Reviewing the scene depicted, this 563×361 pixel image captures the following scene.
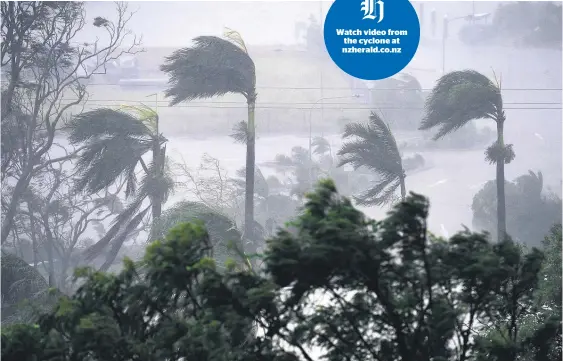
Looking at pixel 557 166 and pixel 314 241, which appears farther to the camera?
pixel 557 166

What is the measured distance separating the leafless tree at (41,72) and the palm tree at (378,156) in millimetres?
3560

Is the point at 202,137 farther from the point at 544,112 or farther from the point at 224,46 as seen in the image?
the point at 544,112

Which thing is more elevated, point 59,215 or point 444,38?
point 444,38

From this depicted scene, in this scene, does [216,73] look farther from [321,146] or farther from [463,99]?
[463,99]

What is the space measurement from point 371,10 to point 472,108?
517 centimetres

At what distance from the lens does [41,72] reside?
12.3 metres

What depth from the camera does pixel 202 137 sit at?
Result: 13.1 m

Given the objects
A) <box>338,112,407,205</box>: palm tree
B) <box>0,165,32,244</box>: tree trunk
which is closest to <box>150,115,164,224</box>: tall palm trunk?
<box>0,165,32,244</box>: tree trunk

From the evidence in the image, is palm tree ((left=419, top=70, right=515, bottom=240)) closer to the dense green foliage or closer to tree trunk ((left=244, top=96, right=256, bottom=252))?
tree trunk ((left=244, top=96, right=256, bottom=252))

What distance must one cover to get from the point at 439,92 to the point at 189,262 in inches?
330

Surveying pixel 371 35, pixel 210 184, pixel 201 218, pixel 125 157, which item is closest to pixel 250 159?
pixel 210 184

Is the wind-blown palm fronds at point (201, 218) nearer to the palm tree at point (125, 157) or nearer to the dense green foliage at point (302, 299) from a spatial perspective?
the palm tree at point (125, 157)

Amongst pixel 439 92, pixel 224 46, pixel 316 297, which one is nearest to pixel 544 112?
pixel 439 92

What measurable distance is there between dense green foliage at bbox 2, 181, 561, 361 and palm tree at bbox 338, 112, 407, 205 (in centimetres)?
713
